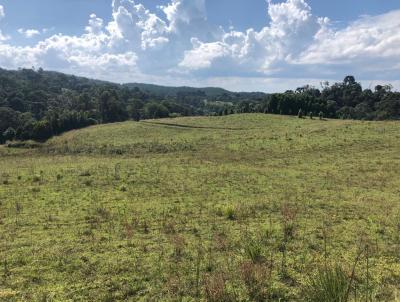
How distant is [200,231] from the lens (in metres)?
11.8

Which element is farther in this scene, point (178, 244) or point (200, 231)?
point (200, 231)

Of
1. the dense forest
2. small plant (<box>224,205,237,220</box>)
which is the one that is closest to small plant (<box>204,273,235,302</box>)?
small plant (<box>224,205,237,220</box>)

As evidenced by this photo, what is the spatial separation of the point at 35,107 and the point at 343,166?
141289 mm

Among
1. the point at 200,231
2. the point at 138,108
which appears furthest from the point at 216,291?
the point at 138,108

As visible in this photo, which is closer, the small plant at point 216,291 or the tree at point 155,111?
the small plant at point 216,291

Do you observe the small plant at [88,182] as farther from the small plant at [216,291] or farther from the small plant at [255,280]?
the small plant at [216,291]

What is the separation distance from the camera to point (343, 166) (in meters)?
26.4

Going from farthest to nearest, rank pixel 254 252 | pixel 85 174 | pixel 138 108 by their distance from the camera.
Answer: pixel 138 108 < pixel 85 174 < pixel 254 252

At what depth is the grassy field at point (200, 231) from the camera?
25.8 ft

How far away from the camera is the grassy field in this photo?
787 cm

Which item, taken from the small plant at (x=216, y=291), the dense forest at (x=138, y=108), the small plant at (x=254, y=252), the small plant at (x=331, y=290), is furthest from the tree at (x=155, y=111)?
the small plant at (x=331, y=290)

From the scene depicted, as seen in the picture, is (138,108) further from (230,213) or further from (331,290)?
(331,290)

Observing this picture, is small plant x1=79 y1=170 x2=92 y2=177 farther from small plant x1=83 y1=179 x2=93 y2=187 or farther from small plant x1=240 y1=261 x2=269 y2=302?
small plant x1=240 y1=261 x2=269 y2=302

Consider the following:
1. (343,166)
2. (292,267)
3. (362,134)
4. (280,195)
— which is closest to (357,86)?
(362,134)
